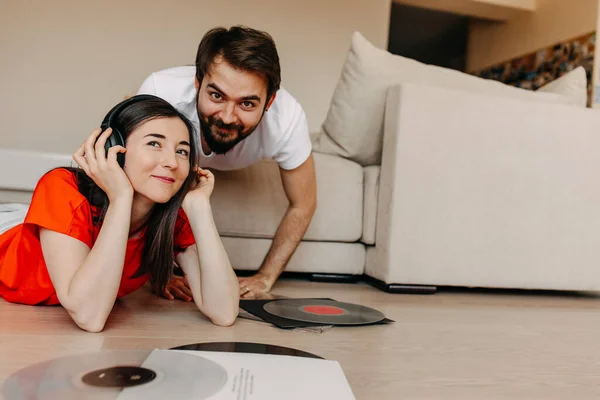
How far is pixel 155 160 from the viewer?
3.39 feet

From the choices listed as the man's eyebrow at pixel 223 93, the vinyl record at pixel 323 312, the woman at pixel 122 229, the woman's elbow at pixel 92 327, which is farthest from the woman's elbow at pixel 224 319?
the man's eyebrow at pixel 223 93

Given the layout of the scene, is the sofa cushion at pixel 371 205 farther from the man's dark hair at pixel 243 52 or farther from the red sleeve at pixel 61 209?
the red sleeve at pixel 61 209

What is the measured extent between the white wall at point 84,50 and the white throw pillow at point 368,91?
7.09ft

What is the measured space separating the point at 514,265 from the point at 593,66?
2552 millimetres

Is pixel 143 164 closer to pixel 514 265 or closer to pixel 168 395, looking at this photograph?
pixel 168 395

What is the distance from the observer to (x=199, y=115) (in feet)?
4.80

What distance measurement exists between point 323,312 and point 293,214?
505 millimetres

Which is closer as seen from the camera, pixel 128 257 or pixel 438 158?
pixel 128 257

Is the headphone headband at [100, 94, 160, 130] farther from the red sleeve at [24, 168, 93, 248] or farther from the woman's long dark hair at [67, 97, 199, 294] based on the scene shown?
the red sleeve at [24, 168, 93, 248]

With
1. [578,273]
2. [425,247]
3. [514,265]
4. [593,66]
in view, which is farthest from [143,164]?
[593,66]

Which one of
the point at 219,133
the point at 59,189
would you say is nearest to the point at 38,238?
the point at 59,189

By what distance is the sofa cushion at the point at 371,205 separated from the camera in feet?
6.24

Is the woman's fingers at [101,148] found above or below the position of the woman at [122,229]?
above

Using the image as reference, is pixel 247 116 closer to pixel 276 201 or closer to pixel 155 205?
pixel 155 205
